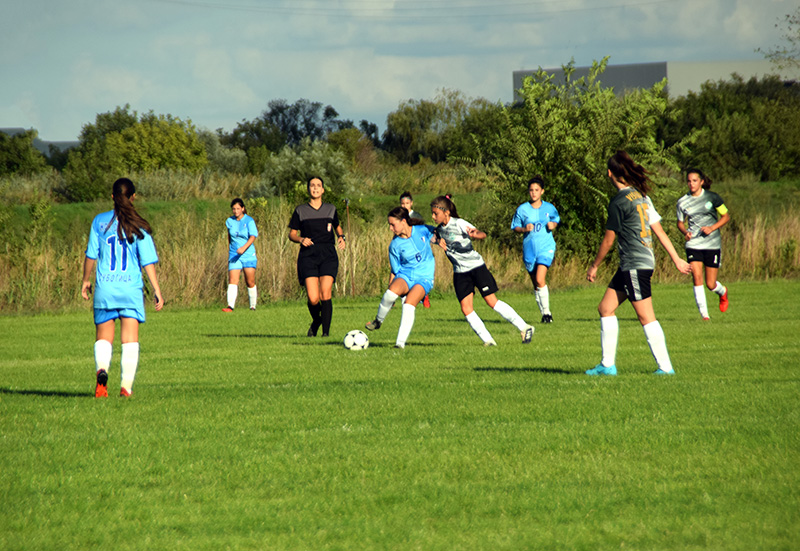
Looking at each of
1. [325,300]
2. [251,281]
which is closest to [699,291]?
[325,300]

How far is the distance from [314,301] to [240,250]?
586 centimetres

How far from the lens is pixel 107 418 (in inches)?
279

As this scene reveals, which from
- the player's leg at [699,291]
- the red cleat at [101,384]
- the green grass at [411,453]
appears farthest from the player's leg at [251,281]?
the red cleat at [101,384]

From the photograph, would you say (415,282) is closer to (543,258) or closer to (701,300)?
(543,258)

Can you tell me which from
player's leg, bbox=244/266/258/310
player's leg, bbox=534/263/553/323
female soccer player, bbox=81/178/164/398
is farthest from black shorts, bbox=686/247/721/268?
female soccer player, bbox=81/178/164/398

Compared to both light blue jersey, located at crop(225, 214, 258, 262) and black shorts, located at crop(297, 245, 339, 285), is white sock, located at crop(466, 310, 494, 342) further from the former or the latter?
light blue jersey, located at crop(225, 214, 258, 262)

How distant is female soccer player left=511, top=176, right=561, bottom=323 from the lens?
48.9 ft

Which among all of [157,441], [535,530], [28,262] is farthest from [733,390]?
[28,262]

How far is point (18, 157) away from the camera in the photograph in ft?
167

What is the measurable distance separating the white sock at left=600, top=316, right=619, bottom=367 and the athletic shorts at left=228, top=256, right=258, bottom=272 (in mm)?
11937

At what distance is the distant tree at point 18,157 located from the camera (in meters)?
50.1

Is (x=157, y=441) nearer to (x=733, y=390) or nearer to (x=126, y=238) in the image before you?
(x=126, y=238)

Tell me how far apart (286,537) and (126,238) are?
4200mm

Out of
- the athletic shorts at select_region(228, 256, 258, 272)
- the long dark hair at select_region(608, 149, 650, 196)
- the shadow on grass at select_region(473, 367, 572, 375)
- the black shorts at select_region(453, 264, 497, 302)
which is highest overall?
the long dark hair at select_region(608, 149, 650, 196)
